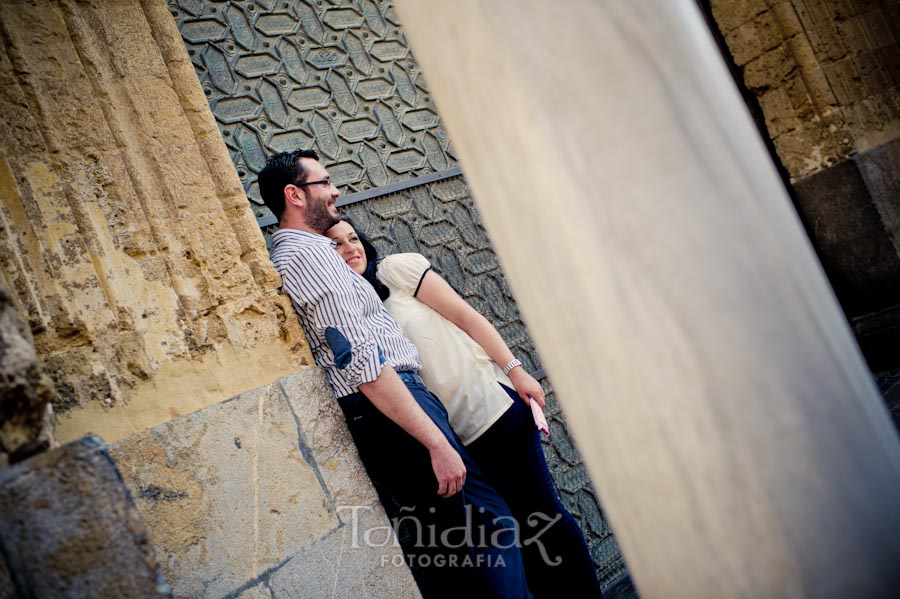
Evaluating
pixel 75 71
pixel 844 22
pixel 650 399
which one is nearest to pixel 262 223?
pixel 75 71

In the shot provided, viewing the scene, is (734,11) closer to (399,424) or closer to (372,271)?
(372,271)

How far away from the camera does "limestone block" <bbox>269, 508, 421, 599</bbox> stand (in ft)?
6.09

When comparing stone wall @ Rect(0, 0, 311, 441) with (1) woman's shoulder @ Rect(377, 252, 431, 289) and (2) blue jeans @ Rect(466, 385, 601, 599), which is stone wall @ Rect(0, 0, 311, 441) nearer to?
(1) woman's shoulder @ Rect(377, 252, 431, 289)

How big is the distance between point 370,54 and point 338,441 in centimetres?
223

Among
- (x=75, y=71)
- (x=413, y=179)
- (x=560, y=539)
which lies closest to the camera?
(x=75, y=71)

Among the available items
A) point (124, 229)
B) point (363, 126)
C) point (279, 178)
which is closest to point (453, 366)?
point (279, 178)

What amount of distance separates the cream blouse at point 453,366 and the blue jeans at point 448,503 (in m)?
0.12

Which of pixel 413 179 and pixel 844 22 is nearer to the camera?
pixel 413 179

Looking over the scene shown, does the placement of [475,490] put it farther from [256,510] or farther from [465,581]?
[256,510]

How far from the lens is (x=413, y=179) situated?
11.3ft

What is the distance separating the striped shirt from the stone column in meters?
1.06

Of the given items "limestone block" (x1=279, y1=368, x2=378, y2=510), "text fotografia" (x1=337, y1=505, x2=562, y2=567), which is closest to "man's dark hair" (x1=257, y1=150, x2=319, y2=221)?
"limestone block" (x1=279, y1=368, x2=378, y2=510)

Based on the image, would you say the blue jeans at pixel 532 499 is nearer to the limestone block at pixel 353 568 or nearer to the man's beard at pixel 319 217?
the limestone block at pixel 353 568

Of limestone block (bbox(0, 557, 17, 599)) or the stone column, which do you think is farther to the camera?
limestone block (bbox(0, 557, 17, 599))
